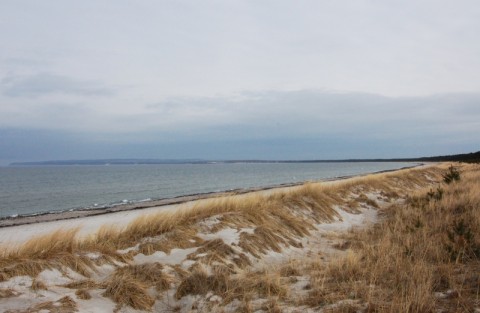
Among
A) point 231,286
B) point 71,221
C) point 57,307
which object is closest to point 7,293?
point 57,307

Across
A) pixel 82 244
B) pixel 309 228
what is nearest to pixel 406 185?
pixel 309 228

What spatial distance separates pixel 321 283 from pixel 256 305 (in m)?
1.21

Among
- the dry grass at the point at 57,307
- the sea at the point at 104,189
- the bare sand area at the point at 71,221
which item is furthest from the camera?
the sea at the point at 104,189

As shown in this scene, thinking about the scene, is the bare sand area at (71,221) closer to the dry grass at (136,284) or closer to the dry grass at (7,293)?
the dry grass at (136,284)

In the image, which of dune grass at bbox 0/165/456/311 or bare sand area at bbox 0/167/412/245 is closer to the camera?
dune grass at bbox 0/165/456/311

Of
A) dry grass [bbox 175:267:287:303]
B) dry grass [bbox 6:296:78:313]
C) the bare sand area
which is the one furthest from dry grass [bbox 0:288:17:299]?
the bare sand area

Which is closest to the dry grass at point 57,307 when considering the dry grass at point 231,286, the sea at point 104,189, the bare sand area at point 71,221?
the dry grass at point 231,286

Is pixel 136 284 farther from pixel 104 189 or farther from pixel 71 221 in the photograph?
pixel 104 189

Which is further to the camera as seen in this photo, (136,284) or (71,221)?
(71,221)

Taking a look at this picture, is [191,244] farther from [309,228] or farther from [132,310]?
[309,228]

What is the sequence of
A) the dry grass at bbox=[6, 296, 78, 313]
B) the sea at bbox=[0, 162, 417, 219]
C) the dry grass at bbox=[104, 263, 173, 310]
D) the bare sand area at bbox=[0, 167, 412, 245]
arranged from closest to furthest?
the dry grass at bbox=[6, 296, 78, 313] < the dry grass at bbox=[104, 263, 173, 310] < the bare sand area at bbox=[0, 167, 412, 245] < the sea at bbox=[0, 162, 417, 219]

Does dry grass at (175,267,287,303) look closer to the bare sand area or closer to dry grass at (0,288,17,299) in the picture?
dry grass at (0,288,17,299)

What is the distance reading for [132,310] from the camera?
18.6 feet

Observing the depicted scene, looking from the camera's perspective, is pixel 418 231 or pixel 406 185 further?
pixel 406 185
